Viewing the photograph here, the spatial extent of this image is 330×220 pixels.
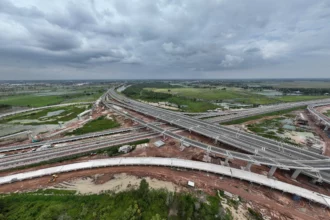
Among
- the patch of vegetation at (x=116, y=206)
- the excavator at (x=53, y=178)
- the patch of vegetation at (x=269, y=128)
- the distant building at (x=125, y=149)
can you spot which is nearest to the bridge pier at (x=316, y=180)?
the patch of vegetation at (x=269, y=128)

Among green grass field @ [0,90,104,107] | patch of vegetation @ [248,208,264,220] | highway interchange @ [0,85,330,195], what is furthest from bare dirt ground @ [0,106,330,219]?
green grass field @ [0,90,104,107]

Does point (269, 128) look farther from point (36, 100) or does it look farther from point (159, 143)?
point (36, 100)

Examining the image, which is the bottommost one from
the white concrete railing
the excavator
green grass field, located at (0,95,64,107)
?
the excavator

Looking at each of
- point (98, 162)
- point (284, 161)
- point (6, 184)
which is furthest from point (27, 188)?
point (284, 161)

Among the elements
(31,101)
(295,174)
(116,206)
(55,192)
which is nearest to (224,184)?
(295,174)

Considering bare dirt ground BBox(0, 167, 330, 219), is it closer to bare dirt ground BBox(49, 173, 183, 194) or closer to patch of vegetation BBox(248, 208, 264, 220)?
bare dirt ground BBox(49, 173, 183, 194)

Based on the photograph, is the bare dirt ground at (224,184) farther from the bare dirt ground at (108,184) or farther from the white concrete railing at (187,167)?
the white concrete railing at (187,167)
